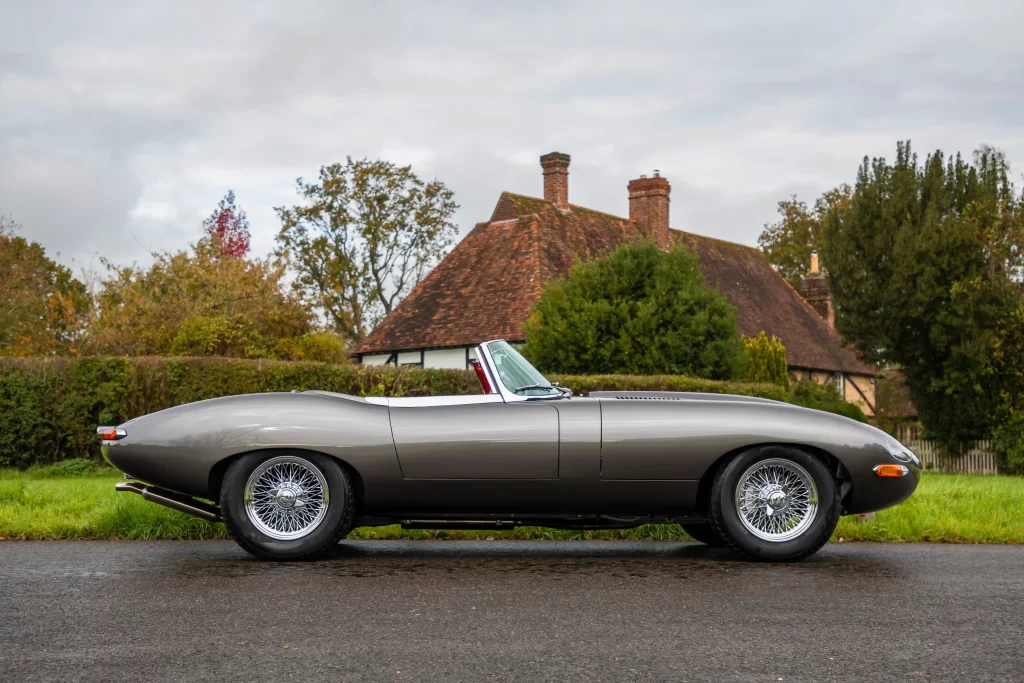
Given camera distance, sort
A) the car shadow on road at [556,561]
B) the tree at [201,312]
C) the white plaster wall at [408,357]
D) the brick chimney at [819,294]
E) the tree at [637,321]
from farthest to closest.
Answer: the brick chimney at [819,294] → the white plaster wall at [408,357] → the tree at [201,312] → the tree at [637,321] → the car shadow on road at [556,561]

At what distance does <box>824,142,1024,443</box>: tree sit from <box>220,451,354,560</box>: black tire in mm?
23569

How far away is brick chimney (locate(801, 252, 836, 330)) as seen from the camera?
155ft

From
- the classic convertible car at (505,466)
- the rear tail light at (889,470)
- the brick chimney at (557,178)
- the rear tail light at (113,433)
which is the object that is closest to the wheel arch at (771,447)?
the classic convertible car at (505,466)

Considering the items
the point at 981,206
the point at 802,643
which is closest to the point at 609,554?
the point at 802,643

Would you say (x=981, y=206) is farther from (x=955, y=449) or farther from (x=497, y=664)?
(x=497, y=664)

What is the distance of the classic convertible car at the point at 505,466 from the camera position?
6492mm

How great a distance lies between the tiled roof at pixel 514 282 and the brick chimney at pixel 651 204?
1.57 feet

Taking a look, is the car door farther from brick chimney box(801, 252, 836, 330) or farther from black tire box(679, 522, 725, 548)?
brick chimney box(801, 252, 836, 330)

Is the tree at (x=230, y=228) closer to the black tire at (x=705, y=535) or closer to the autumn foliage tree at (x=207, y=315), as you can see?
the autumn foliage tree at (x=207, y=315)

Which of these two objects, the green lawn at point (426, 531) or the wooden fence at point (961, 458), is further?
the wooden fence at point (961, 458)

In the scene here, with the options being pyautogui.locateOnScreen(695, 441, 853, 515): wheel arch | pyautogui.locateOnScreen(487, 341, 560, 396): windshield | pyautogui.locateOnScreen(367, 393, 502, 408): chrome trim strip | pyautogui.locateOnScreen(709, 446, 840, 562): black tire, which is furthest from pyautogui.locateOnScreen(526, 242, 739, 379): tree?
pyautogui.locateOnScreen(709, 446, 840, 562): black tire

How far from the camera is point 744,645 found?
435 centimetres

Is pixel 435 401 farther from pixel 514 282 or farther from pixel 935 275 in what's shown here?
pixel 514 282

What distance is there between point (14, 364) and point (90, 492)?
705 cm
